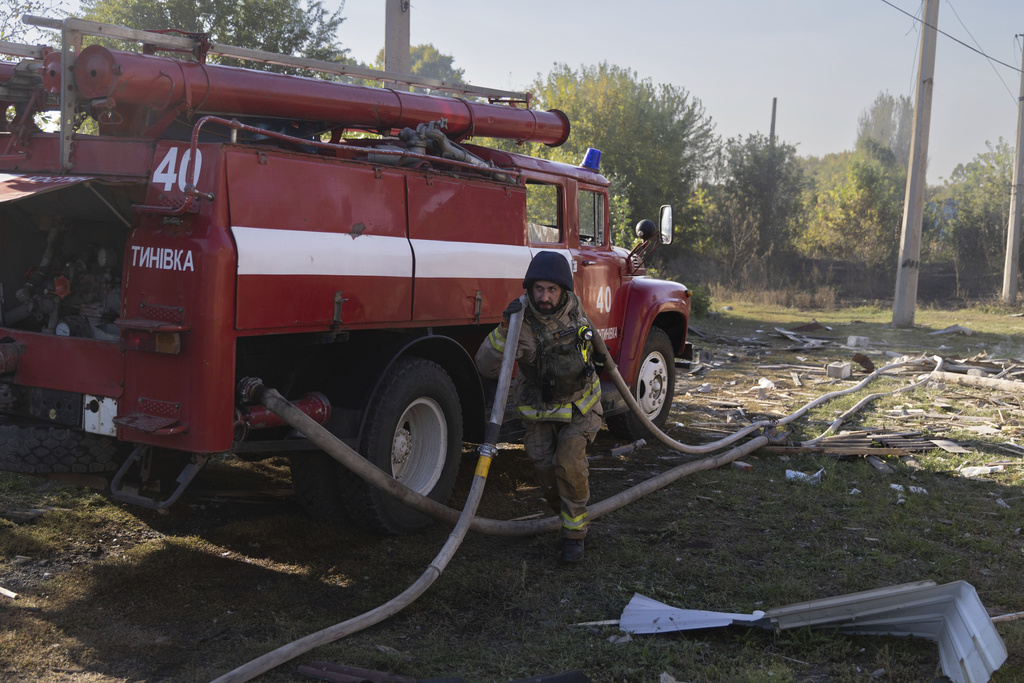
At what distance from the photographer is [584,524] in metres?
4.77

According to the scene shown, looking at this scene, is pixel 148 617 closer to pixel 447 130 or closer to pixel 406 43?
pixel 447 130

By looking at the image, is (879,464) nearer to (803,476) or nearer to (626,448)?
(803,476)

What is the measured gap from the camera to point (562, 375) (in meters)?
4.77

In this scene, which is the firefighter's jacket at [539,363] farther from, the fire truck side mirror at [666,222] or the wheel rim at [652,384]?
the wheel rim at [652,384]

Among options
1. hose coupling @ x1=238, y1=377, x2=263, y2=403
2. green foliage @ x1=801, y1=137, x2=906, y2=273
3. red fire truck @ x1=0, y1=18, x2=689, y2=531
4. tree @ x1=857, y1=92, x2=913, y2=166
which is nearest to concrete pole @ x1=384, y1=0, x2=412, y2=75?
red fire truck @ x1=0, y1=18, x2=689, y2=531

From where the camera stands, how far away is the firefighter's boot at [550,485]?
199 inches

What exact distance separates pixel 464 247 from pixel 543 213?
1341mm

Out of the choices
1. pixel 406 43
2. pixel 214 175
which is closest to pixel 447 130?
pixel 214 175

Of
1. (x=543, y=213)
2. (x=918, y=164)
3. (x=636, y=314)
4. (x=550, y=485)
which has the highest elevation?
(x=918, y=164)

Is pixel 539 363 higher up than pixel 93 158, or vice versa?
pixel 93 158

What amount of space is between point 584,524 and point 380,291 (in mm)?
1814

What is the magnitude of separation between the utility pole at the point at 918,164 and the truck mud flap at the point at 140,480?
18.9 m

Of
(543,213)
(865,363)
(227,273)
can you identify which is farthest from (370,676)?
(865,363)

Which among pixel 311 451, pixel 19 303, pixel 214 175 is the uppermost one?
pixel 214 175
